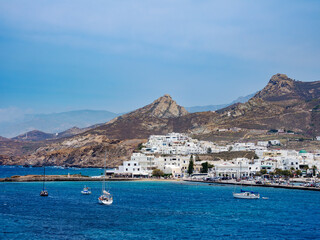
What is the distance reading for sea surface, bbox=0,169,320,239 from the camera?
4784cm

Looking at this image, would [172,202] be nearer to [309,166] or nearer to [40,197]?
[40,197]

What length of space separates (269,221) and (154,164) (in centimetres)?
8412

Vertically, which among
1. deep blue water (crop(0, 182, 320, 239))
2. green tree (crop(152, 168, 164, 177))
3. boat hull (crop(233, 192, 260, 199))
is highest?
green tree (crop(152, 168, 164, 177))

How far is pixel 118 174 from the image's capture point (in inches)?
5153

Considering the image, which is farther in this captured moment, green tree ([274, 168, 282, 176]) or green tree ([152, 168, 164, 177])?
green tree ([152, 168, 164, 177])

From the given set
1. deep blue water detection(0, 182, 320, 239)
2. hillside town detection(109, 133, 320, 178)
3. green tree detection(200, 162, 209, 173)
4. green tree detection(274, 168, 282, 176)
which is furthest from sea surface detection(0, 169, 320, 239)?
green tree detection(200, 162, 209, 173)

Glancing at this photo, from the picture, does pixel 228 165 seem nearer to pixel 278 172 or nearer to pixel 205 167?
pixel 205 167

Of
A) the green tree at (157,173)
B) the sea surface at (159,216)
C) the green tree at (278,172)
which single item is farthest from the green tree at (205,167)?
the sea surface at (159,216)

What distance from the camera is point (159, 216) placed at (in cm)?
5862

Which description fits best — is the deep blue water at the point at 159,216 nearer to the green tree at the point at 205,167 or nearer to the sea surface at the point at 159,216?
the sea surface at the point at 159,216

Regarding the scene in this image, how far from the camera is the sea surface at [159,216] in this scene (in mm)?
47844

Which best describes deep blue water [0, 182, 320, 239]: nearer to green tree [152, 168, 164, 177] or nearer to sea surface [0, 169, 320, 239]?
sea surface [0, 169, 320, 239]

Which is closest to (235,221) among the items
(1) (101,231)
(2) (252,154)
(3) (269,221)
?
(3) (269,221)

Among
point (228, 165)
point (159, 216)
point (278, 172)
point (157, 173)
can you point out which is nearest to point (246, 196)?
point (159, 216)
